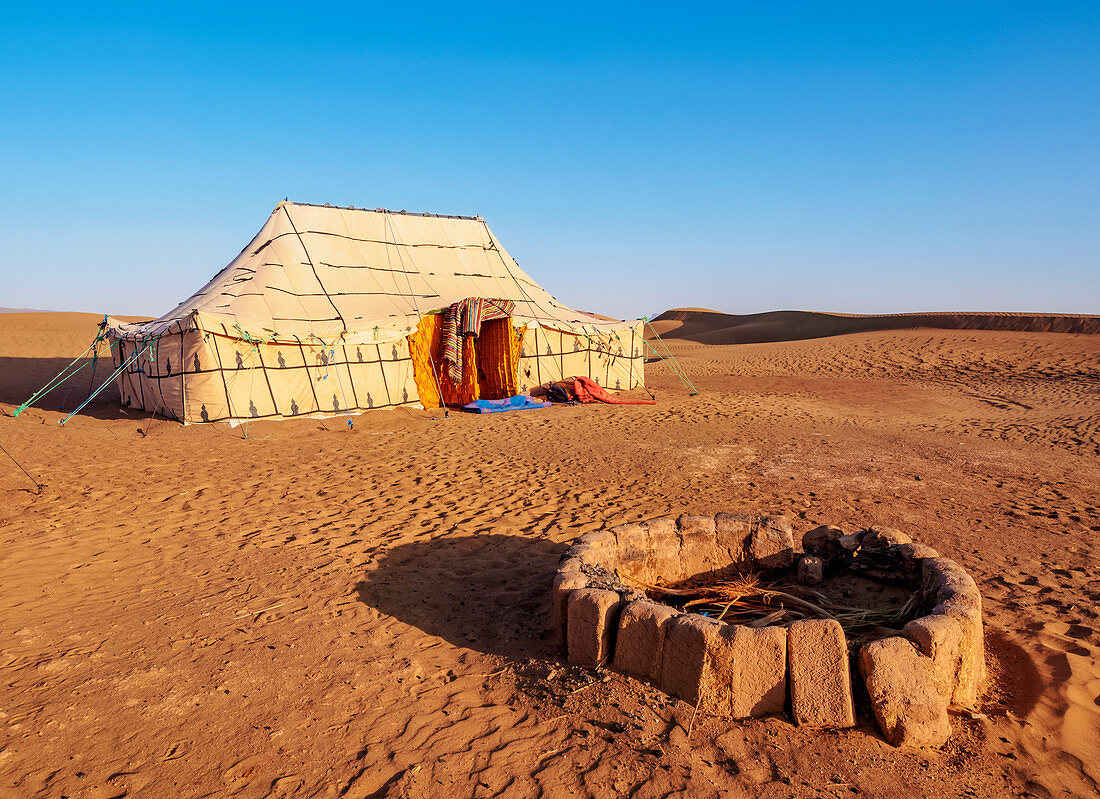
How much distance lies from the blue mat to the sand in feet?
5.76

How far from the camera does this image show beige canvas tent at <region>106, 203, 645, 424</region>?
10172 millimetres

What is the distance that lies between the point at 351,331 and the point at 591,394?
4.79 metres

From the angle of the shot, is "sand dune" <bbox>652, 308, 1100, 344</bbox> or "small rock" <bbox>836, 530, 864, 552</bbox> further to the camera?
"sand dune" <bbox>652, 308, 1100, 344</bbox>

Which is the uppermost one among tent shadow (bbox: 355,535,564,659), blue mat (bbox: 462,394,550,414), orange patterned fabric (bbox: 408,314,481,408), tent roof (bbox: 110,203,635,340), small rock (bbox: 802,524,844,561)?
tent roof (bbox: 110,203,635,340)

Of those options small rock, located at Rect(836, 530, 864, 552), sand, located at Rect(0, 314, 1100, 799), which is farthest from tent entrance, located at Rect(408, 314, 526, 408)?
small rock, located at Rect(836, 530, 864, 552)

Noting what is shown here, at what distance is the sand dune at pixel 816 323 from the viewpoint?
74.5ft

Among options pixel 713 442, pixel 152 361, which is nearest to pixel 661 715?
pixel 713 442

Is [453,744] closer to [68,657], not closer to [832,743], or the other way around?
[832,743]

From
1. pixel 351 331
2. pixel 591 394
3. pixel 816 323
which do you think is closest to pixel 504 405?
pixel 591 394

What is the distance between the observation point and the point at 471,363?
1266 cm

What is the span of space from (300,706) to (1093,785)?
3413 millimetres

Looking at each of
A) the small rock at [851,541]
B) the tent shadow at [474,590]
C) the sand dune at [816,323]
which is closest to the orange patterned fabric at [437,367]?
the tent shadow at [474,590]

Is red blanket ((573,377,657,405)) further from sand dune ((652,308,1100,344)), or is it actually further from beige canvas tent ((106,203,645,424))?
sand dune ((652,308,1100,344))

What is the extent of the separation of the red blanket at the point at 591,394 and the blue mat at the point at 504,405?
0.77m
